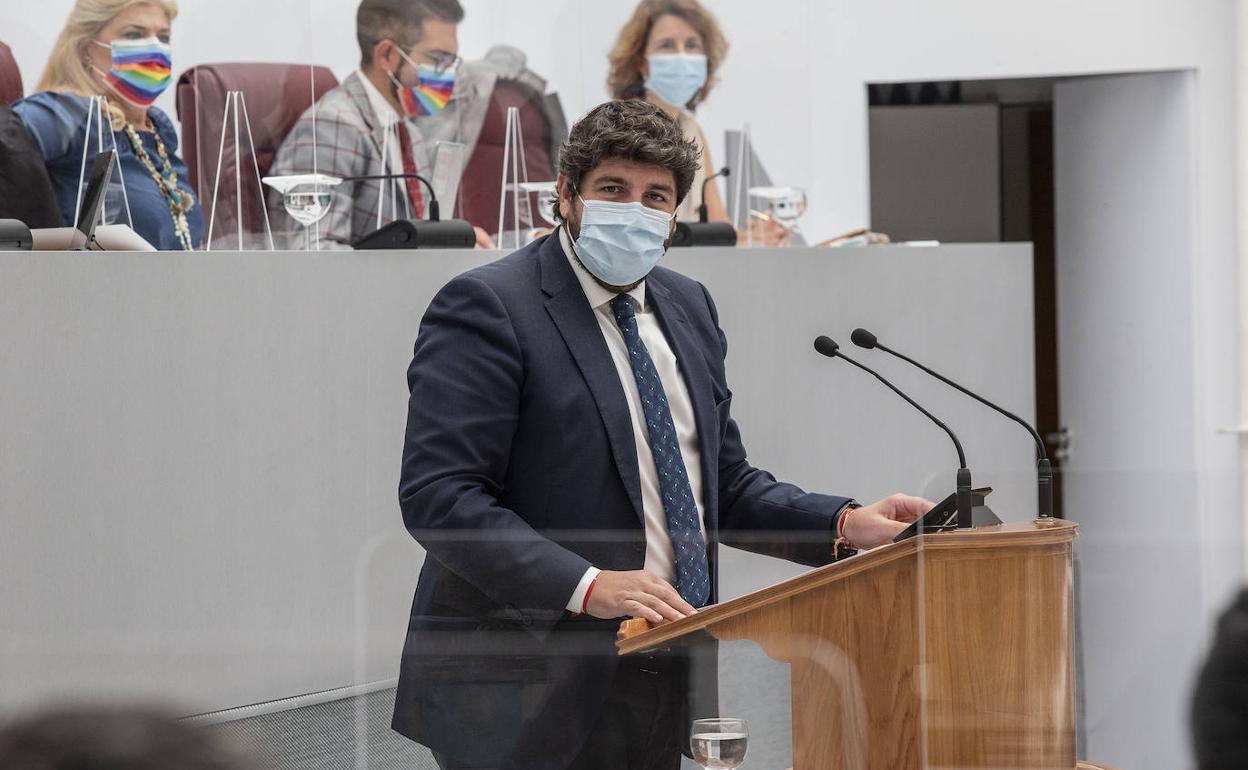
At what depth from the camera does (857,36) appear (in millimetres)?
4730

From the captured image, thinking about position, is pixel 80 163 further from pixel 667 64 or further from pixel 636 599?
pixel 636 599

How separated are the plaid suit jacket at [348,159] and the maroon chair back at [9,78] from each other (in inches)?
21.9

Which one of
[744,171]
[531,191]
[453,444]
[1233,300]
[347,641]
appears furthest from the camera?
[1233,300]

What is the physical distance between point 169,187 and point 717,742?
2.13m

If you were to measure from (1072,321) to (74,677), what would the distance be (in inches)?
161

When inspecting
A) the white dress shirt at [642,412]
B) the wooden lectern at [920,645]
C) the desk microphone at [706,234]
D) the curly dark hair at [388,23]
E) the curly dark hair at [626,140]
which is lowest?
the wooden lectern at [920,645]

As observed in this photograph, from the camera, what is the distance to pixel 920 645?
4.70 feet

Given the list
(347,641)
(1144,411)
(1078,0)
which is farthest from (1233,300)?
(347,641)

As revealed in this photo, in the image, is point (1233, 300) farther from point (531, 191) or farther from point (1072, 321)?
point (531, 191)

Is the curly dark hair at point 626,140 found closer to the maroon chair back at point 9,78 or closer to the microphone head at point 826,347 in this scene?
the microphone head at point 826,347

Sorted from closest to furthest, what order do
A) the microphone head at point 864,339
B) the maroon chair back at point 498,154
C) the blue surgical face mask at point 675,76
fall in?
the microphone head at point 864,339 < the maroon chair back at point 498,154 < the blue surgical face mask at point 675,76

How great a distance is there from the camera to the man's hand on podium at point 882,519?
171 centimetres

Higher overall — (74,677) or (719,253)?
(719,253)

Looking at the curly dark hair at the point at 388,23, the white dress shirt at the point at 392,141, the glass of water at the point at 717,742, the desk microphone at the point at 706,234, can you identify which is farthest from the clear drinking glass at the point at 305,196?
the glass of water at the point at 717,742
